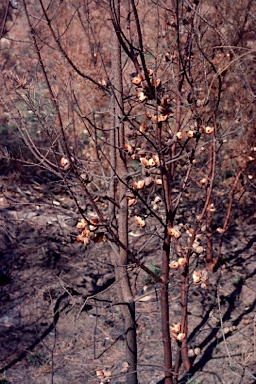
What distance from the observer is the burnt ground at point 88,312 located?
339 cm

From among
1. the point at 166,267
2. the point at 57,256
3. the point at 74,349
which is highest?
the point at 166,267

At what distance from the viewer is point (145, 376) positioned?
3389mm

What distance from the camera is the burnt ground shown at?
11.1 feet

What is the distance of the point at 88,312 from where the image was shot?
4.14 metres

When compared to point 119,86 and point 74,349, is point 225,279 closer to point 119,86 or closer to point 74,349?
point 74,349

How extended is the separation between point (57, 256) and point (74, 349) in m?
1.16

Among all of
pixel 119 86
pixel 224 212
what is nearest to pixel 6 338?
pixel 119 86

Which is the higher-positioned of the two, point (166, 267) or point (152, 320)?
point (166, 267)

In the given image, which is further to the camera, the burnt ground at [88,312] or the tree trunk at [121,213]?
the burnt ground at [88,312]

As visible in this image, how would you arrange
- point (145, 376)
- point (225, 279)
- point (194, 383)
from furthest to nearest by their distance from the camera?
point (225, 279)
point (145, 376)
point (194, 383)

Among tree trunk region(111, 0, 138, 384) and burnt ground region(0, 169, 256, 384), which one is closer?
tree trunk region(111, 0, 138, 384)

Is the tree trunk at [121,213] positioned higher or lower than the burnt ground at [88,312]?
higher

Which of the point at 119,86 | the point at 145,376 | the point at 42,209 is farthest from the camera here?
the point at 42,209

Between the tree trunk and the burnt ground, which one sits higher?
the tree trunk
